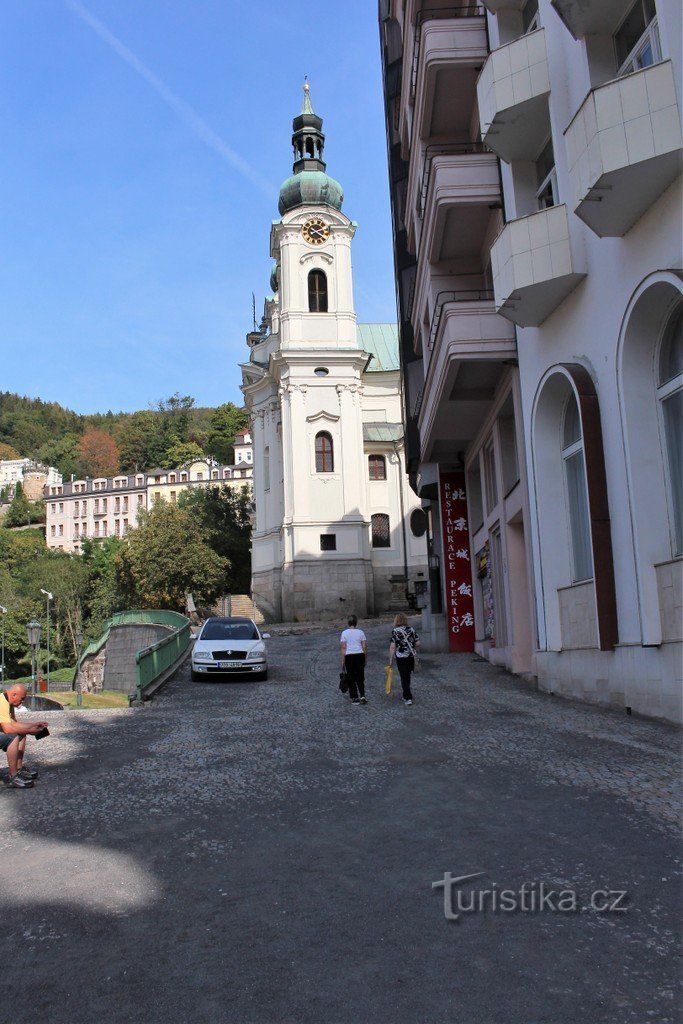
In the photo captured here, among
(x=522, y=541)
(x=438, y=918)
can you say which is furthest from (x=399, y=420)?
(x=438, y=918)

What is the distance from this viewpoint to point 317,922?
219 inches

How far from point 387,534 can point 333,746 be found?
159 ft

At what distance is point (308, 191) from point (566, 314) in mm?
50135

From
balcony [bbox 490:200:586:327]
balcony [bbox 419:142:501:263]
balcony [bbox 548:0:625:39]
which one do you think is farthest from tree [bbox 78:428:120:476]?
balcony [bbox 548:0:625:39]

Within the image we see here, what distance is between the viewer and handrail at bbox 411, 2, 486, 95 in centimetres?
2058

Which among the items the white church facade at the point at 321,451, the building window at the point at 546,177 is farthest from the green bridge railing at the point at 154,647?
the white church facade at the point at 321,451

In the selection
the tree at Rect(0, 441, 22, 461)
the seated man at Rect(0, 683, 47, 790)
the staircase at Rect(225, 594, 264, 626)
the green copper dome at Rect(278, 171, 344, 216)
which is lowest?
the seated man at Rect(0, 683, 47, 790)

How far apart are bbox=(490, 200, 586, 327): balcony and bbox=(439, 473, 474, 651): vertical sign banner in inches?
512

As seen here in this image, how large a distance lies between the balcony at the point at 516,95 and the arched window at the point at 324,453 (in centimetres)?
4141

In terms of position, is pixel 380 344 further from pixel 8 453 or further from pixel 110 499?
pixel 8 453

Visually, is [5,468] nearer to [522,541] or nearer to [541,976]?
[522,541]

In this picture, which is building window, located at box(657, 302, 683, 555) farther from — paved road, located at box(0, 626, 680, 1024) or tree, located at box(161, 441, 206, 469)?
tree, located at box(161, 441, 206, 469)

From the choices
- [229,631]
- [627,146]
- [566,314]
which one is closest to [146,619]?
[229,631]

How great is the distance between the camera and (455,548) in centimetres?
2841
